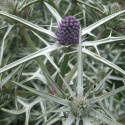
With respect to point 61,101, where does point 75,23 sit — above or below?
above

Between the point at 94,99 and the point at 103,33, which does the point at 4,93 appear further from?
the point at 103,33

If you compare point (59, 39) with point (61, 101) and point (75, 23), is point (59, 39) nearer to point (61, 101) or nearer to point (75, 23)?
point (75, 23)

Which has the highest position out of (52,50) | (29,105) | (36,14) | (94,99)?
(36,14)

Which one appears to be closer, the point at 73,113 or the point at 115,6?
the point at 73,113

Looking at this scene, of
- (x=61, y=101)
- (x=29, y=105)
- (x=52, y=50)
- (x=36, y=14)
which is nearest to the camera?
(x=61, y=101)

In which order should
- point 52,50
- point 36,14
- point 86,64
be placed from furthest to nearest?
point 36,14 → point 86,64 → point 52,50

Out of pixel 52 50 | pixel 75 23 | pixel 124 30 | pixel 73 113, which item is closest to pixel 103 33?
pixel 124 30
